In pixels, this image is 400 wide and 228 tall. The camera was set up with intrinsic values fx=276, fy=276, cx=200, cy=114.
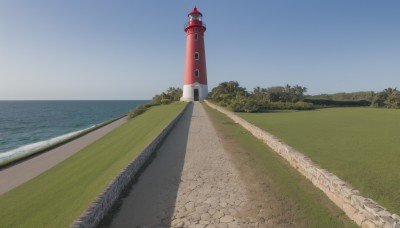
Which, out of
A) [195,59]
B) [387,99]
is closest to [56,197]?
[195,59]

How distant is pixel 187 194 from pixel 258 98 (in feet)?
134

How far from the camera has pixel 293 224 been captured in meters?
6.72

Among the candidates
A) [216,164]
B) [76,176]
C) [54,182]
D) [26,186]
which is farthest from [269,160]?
[26,186]

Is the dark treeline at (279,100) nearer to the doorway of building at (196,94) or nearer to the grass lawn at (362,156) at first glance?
the doorway of building at (196,94)

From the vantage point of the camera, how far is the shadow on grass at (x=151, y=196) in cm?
707

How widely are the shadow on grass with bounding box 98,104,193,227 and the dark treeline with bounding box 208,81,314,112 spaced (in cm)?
2380

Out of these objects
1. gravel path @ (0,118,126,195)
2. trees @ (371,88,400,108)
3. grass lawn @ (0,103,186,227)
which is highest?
trees @ (371,88,400,108)

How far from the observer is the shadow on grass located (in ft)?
23.2

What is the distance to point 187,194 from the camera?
874 centimetres

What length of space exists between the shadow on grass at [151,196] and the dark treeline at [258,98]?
23795mm

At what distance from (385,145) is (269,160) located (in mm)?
6363

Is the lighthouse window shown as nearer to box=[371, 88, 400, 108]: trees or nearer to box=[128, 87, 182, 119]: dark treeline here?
box=[128, 87, 182, 119]: dark treeline

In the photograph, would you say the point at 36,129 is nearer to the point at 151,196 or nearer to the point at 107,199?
the point at 151,196

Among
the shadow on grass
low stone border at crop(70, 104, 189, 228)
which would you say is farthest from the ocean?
low stone border at crop(70, 104, 189, 228)
